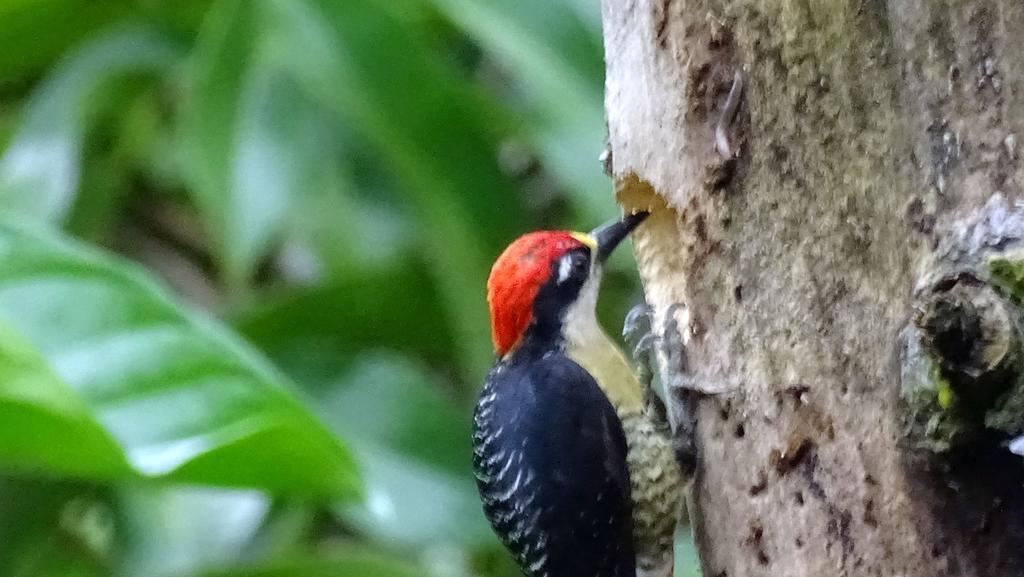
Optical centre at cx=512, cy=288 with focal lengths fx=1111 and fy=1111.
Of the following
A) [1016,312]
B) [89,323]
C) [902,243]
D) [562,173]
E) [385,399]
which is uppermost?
[562,173]

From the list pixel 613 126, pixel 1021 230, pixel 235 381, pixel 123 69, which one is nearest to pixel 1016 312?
pixel 1021 230

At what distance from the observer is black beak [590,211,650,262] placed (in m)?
1.48

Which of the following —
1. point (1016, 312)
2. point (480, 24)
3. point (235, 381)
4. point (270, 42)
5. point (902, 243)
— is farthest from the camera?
point (270, 42)

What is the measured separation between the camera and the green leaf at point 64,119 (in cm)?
211

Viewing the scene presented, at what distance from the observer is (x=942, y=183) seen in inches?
40.4

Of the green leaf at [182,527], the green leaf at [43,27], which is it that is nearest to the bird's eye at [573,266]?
the green leaf at [182,527]

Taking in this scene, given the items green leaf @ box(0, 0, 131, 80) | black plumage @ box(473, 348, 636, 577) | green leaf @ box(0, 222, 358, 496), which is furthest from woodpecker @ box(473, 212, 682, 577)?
green leaf @ box(0, 0, 131, 80)

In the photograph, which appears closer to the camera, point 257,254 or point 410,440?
point 410,440

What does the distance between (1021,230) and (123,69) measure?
5.79 ft

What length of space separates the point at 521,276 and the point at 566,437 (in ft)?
0.89

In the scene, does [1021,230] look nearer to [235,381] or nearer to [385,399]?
[235,381]

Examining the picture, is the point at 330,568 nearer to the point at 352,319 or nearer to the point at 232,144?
the point at 352,319

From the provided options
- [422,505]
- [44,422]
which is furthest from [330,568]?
[44,422]

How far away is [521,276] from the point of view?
65.6 inches
